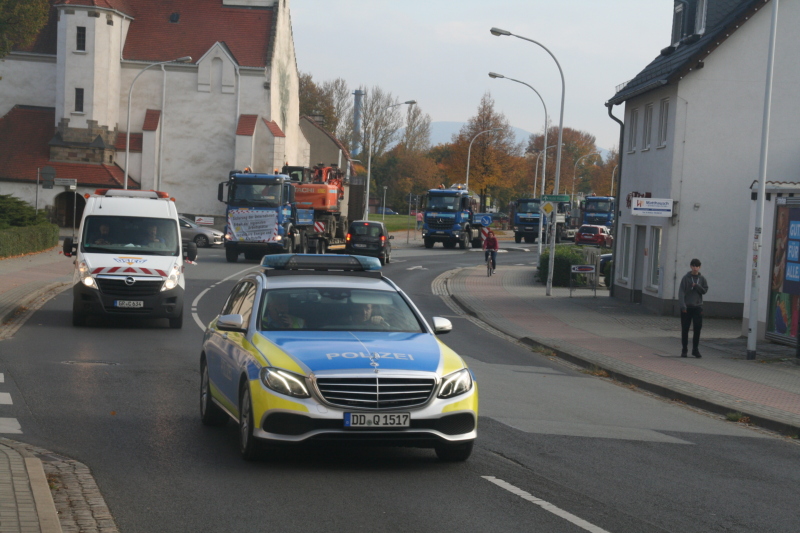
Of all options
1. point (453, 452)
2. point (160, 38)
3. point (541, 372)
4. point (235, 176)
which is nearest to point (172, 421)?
point (453, 452)

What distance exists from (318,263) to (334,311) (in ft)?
3.50

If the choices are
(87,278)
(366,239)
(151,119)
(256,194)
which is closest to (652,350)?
(87,278)

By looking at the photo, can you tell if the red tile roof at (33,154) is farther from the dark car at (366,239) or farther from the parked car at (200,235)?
the dark car at (366,239)

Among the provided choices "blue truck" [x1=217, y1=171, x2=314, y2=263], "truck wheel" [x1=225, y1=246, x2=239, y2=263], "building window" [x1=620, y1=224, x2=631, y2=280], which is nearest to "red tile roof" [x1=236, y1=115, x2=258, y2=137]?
"blue truck" [x1=217, y1=171, x2=314, y2=263]

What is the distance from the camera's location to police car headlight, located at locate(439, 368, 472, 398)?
24.2ft

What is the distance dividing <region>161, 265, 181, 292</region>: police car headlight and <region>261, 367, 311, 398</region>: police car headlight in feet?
34.4

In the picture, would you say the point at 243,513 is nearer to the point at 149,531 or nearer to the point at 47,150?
the point at 149,531

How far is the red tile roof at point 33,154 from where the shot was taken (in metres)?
57.6

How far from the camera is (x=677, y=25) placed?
2917cm

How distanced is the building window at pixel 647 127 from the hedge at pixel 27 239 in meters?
20.9

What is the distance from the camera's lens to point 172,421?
9.44 metres

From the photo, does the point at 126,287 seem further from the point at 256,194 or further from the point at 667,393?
the point at 256,194

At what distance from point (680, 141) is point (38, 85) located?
50128 mm

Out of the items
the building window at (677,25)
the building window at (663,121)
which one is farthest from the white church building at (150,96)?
the building window at (663,121)
